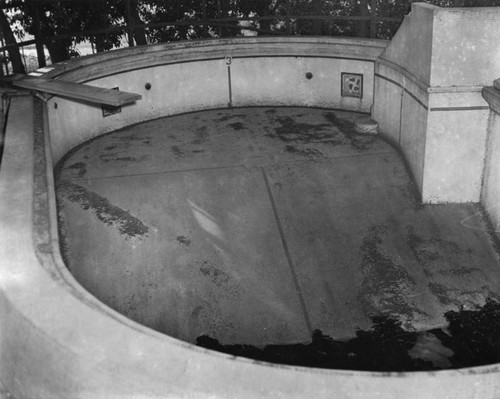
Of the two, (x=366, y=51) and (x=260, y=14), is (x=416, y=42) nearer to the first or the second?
(x=366, y=51)

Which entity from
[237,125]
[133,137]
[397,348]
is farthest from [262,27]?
[397,348]

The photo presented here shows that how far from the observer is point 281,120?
10625 millimetres

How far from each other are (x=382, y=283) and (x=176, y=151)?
382 cm

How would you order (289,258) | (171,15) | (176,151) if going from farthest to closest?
(171,15), (176,151), (289,258)

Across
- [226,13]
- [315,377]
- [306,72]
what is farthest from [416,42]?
[226,13]

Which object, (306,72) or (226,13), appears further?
(226,13)

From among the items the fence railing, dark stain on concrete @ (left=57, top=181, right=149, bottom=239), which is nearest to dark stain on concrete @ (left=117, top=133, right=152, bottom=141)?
dark stain on concrete @ (left=57, top=181, right=149, bottom=239)

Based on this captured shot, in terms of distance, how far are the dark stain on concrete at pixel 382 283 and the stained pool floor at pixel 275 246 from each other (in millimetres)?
15

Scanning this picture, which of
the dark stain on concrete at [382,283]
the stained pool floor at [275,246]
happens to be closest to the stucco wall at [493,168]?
the stained pool floor at [275,246]

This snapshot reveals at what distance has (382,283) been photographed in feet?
22.2

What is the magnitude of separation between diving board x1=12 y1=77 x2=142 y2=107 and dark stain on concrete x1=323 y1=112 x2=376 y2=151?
10.3 ft

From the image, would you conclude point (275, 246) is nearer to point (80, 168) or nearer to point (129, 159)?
point (129, 159)

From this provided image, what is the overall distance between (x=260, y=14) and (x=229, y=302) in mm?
9788

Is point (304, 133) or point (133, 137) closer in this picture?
point (304, 133)
